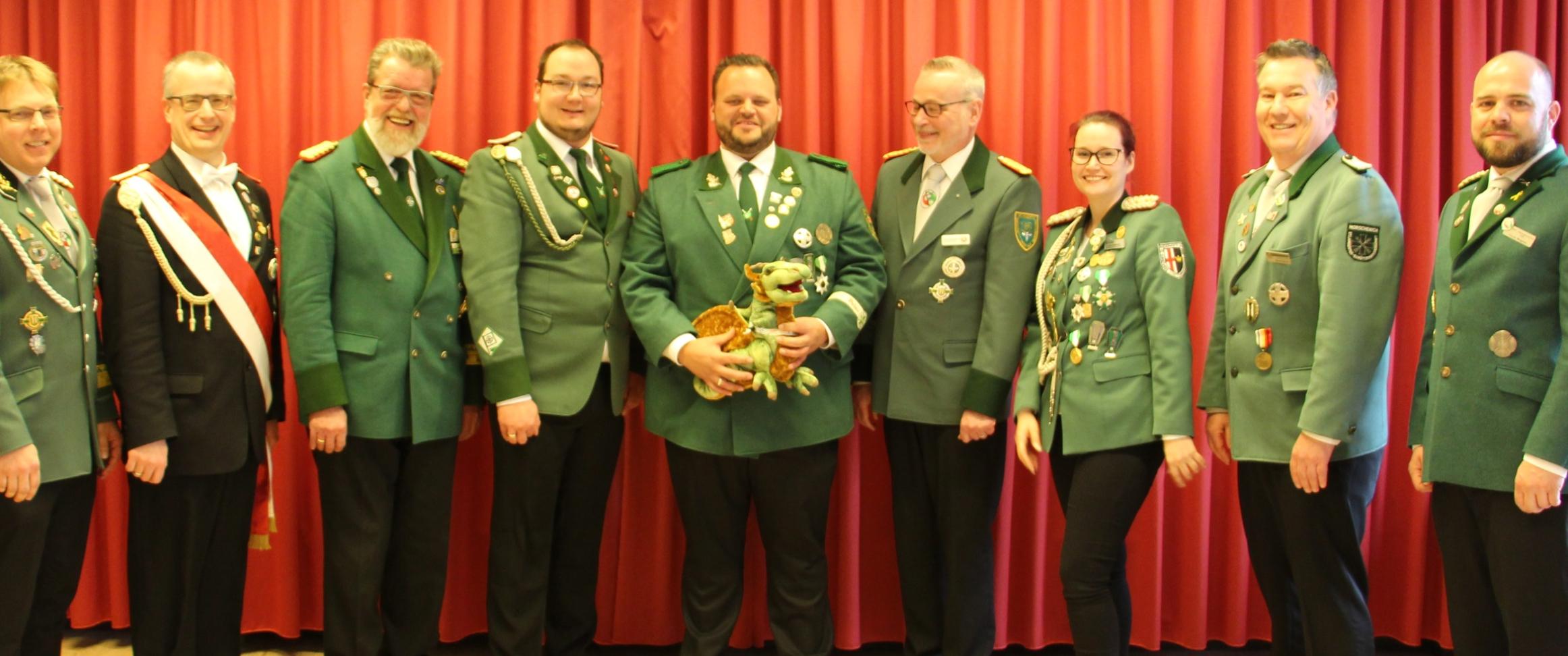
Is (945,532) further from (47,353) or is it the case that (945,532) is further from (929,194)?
(47,353)

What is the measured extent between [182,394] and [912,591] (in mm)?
1938

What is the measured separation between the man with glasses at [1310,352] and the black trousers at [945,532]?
65 cm

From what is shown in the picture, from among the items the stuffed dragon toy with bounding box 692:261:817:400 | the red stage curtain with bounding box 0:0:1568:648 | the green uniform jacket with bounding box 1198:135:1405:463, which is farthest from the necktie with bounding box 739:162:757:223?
the green uniform jacket with bounding box 1198:135:1405:463

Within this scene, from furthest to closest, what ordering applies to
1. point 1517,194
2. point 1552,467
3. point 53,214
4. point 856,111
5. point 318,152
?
point 856,111 < point 318,152 < point 53,214 < point 1517,194 < point 1552,467

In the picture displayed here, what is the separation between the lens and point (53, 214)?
2486 mm

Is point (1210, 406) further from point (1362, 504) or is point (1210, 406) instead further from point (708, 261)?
point (708, 261)

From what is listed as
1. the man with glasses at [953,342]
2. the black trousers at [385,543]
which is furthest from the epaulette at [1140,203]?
the black trousers at [385,543]

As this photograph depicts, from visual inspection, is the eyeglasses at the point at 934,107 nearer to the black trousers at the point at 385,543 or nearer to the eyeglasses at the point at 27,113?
the black trousers at the point at 385,543

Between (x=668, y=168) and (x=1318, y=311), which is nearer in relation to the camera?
(x=1318, y=311)

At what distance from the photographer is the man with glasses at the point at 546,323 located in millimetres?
2707

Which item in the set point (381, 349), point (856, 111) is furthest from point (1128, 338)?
point (381, 349)

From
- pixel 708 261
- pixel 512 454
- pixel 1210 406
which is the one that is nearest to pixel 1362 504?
pixel 1210 406

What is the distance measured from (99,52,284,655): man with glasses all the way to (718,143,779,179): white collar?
1.21m

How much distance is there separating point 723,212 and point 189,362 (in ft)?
4.44
